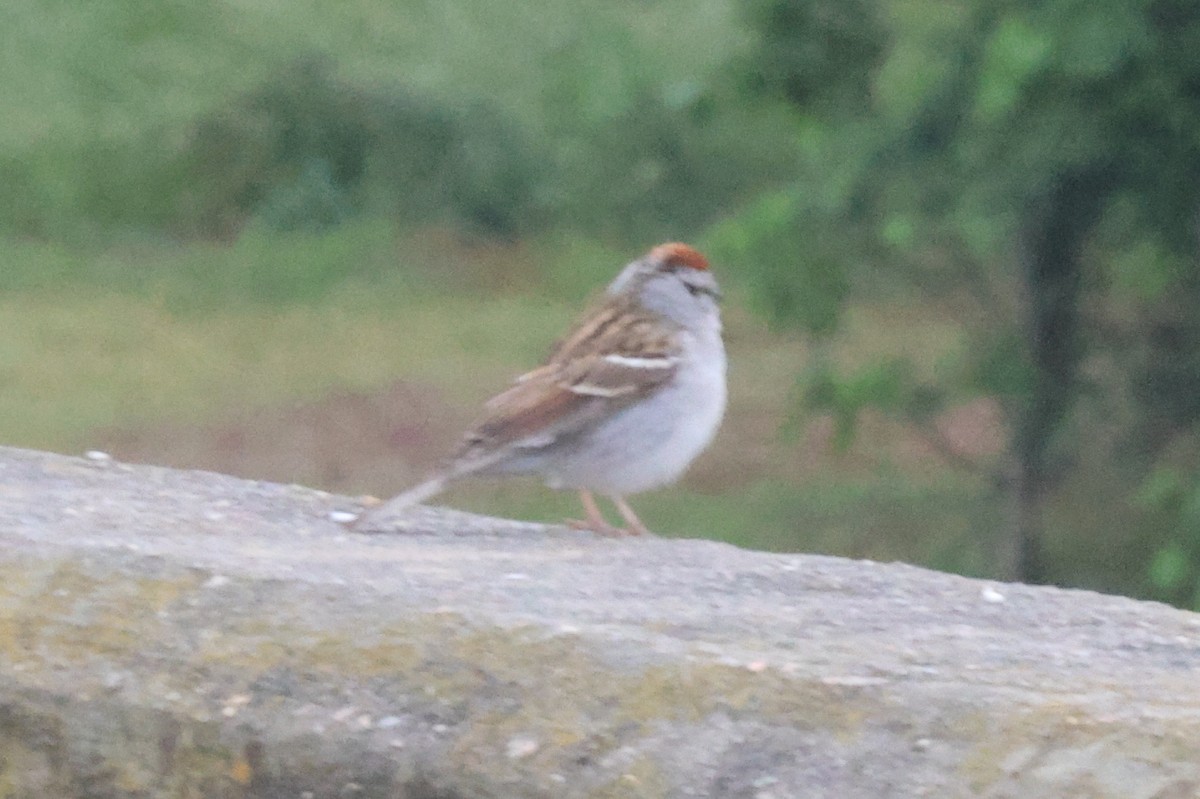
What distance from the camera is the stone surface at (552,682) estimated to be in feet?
8.04

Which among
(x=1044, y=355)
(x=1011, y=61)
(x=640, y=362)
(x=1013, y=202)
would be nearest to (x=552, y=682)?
(x=640, y=362)

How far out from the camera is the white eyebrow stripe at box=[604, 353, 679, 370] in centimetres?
479

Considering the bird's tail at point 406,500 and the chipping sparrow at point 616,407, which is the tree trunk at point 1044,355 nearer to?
the chipping sparrow at point 616,407

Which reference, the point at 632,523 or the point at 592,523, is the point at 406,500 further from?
the point at 632,523

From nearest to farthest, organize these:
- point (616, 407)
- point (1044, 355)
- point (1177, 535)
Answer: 1. point (616, 407)
2. point (1177, 535)
3. point (1044, 355)

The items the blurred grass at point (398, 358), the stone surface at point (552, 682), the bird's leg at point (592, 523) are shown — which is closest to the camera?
the stone surface at point (552, 682)

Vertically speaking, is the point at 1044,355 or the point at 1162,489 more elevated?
the point at 1044,355

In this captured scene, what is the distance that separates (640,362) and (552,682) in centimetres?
220

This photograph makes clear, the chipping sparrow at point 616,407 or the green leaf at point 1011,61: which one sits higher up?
the green leaf at point 1011,61

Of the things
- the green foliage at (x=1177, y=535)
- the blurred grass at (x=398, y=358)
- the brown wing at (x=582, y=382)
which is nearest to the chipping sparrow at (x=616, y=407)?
the brown wing at (x=582, y=382)

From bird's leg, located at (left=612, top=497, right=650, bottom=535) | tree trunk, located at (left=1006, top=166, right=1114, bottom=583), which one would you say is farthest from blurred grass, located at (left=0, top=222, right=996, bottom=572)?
bird's leg, located at (left=612, top=497, right=650, bottom=535)

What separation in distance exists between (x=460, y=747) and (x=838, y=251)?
7720 mm

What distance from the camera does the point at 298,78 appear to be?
14.9 metres

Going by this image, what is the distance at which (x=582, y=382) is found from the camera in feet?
15.5
